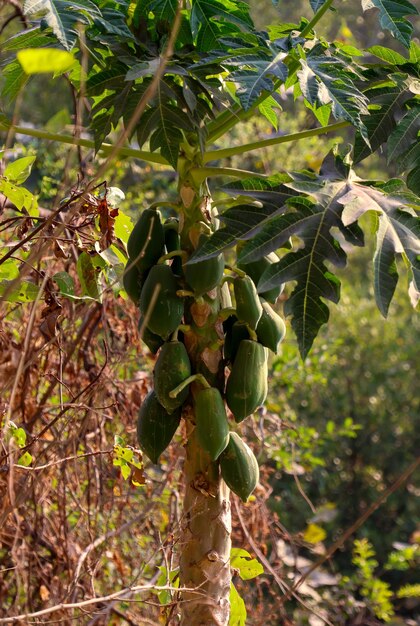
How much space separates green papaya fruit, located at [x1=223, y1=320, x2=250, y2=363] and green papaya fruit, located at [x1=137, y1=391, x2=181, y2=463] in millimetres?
138

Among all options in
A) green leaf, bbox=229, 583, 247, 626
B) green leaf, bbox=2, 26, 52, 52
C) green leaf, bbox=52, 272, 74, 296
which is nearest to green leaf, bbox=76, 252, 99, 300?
green leaf, bbox=52, 272, 74, 296

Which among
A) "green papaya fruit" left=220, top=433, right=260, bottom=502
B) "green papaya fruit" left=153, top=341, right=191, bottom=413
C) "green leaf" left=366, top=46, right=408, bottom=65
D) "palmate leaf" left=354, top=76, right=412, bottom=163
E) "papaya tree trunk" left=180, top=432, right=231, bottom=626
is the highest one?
"green leaf" left=366, top=46, right=408, bottom=65

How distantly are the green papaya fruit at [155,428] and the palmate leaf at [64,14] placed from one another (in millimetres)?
597

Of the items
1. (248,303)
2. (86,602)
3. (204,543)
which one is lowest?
(204,543)

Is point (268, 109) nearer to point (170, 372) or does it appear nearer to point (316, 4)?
point (316, 4)

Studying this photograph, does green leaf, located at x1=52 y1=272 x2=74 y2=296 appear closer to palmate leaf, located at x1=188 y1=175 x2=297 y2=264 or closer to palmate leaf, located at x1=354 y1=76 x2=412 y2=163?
palmate leaf, located at x1=188 y1=175 x2=297 y2=264

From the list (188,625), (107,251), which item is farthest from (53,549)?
(107,251)

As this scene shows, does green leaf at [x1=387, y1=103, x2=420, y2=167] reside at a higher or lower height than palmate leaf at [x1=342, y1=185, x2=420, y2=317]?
higher

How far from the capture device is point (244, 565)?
1.80 meters

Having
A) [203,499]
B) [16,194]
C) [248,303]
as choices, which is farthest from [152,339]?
[16,194]

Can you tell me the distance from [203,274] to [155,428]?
27cm

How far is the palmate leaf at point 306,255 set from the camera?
53.4 inches

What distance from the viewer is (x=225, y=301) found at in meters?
1.58

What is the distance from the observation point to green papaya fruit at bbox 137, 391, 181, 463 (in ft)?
4.89
